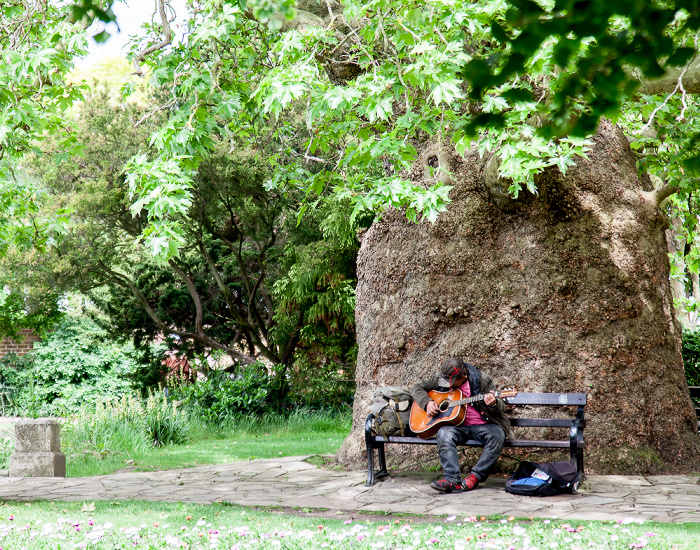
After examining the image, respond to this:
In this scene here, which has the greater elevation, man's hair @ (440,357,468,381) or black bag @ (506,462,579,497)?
man's hair @ (440,357,468,381)

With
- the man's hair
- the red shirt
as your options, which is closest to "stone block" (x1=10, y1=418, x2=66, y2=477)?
the man's hair

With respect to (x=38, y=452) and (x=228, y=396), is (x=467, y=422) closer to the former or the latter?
(x=38, y=452)

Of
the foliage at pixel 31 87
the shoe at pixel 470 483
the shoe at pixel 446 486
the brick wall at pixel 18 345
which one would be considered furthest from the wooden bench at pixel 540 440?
the brick wall at pixel 18 345

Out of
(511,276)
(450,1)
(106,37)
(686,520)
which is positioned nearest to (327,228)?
(511,276)

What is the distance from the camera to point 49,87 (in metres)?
6.73

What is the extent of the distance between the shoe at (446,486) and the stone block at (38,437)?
170 inches

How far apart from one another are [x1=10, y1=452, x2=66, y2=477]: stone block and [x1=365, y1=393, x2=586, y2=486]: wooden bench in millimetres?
3515

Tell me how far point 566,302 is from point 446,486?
230cm

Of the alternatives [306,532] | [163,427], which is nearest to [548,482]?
[306,532]

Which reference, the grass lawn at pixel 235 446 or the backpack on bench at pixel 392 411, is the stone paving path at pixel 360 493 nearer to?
the backpack on bench at pixel 392 411

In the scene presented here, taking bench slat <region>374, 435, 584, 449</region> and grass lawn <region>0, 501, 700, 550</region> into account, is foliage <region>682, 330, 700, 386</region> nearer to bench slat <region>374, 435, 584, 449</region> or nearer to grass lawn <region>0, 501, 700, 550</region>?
bench slat <region>374, 435, 584, 449</region>

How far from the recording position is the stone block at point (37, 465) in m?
7.46

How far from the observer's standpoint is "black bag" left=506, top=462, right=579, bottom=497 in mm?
5711

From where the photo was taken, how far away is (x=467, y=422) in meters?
6.40
